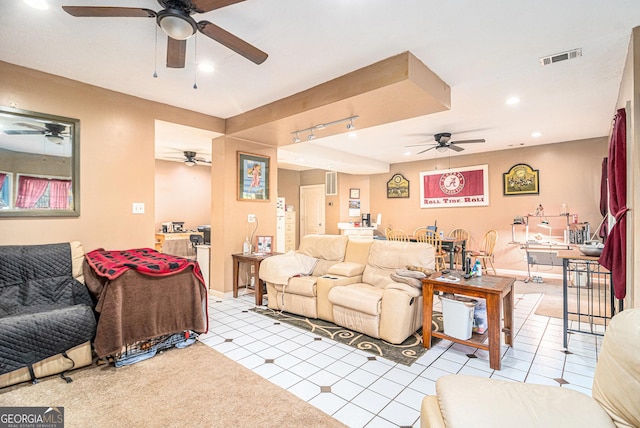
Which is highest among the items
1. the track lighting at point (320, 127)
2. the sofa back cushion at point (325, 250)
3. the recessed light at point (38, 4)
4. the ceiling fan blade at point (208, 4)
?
the recessed light at point (38, 4)

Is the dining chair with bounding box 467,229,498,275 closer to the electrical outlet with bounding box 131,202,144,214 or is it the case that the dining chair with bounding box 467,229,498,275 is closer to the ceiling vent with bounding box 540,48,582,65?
the ceiling vent with bounding box 540,48,582,65

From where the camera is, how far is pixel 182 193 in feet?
24.7

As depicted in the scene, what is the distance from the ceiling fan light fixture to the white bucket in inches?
110

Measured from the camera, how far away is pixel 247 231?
15.5 ft

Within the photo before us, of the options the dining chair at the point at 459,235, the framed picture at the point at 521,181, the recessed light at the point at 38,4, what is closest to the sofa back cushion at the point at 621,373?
the recessed light at the point at 38,4

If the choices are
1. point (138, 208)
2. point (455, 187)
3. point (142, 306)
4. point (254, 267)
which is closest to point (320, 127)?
point (254, 267)

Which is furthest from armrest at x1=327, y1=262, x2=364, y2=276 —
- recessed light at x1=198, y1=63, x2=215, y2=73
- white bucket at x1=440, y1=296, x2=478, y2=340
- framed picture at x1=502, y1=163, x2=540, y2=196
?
framed picture at x1=502, y1=163, x2=540, y2=196

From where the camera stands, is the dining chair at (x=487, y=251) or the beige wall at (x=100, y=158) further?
the dining chair at (x=487, y=251)

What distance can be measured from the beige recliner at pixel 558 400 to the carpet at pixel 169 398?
0.93 meters

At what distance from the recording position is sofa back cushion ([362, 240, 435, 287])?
10.6 ft

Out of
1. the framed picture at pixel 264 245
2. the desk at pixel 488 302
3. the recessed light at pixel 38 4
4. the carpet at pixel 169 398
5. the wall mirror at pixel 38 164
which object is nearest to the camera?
the carpet at pixel 169 398

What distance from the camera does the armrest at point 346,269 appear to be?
3496mm

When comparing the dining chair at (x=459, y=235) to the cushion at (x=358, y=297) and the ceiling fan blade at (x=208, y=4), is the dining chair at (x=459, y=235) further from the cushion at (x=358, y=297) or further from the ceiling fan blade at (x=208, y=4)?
the ceiling fan blade at (x=208, y=4)

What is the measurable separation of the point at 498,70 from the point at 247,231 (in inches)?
144
